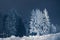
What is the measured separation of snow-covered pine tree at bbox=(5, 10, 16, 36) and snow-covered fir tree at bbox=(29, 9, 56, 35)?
276mm

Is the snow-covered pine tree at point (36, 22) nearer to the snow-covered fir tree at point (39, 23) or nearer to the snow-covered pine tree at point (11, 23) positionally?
the snow-covered fir tree at point (39, 23)

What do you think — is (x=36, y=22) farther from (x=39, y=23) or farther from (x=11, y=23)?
(x=11, y=23)

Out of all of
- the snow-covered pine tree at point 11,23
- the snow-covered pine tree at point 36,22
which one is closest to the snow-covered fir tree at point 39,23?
the snow-covered pine tree at point 36,22

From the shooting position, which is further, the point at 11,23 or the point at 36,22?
the point at 36,22

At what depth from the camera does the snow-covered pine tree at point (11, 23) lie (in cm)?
220

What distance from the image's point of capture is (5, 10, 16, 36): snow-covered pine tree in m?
2.20

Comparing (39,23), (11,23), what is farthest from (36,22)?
(11,23)

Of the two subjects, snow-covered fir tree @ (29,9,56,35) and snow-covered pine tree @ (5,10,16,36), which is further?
snow-covered fir tree @ (29,9,56,35)

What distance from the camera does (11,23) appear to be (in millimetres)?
2213

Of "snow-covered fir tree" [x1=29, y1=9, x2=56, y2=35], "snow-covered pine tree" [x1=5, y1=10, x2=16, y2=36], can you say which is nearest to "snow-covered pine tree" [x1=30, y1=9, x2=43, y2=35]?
"snow-covered fir tree" [x1=29, y1=9, x2=56, y2=35]

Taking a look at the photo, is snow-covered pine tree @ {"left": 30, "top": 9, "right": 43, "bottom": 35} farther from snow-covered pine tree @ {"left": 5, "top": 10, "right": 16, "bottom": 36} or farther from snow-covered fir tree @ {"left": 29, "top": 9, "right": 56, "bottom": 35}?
snow-covered pine tree @ {"left": 5, "top": 10, "right": 16, "bottom": 36}

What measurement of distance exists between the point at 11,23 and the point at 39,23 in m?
0.45

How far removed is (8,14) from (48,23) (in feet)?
2.19

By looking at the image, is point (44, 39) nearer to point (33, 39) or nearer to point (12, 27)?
point (33, 39)
